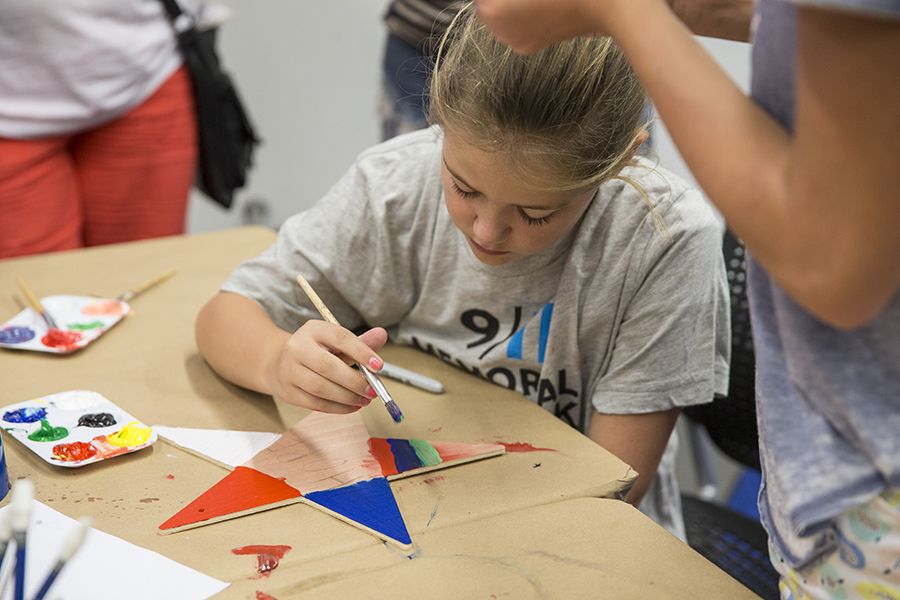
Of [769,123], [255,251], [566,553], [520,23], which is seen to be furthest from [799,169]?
[255,251]

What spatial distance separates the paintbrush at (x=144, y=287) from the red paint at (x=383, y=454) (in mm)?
467

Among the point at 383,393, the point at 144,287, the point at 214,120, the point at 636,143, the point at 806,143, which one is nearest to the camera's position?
the point at 806,143

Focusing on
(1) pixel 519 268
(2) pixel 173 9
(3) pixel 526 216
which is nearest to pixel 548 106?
(3) pixel 526 216

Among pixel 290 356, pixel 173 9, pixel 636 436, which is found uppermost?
pixel 173 9

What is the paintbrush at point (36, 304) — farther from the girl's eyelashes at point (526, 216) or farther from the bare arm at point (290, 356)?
the girl's eyelashes at point (526, 216)

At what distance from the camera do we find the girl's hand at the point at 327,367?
2.25 ft

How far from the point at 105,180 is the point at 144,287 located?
0.41m

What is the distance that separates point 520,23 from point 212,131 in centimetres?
114

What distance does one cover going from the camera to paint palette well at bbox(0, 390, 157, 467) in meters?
0.66

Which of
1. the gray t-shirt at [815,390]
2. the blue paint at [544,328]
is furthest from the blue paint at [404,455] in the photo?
the gray t-shirt at [815,390]

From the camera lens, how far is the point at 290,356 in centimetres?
72

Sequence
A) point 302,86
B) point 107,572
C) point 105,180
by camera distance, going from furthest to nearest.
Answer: point 302,86 < point 105,180 < point 107,572

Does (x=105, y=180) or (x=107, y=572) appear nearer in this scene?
(x=107, y=572)

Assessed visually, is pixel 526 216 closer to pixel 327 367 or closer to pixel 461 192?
pixel 461 192
